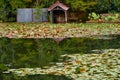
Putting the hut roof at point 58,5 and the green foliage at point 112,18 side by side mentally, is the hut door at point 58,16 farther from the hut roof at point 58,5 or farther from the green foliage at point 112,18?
the green foliage at point 112,18

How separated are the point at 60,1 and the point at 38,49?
53.0 feet

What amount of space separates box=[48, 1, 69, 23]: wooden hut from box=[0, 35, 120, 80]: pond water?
10678 millimetres

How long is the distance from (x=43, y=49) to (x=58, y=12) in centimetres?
1549

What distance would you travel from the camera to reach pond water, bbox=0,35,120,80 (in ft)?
34.8

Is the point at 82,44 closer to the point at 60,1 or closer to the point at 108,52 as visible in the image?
the point at 108,52

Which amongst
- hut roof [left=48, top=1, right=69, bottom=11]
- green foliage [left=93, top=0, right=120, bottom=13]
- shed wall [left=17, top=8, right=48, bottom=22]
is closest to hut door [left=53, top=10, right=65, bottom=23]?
shed wall [left=17, top=8, right=48, bottom=22]

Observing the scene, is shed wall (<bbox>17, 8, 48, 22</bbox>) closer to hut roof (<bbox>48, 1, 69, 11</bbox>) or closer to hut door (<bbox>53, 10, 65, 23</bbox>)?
hut door (<bbox>53, 10, 65, 23</bbox>)

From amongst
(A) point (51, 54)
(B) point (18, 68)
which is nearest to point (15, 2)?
(A) point (51, 54)

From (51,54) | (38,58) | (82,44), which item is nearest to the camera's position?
(38,58)

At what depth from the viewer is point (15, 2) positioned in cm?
2802

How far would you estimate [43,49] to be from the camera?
537 inches

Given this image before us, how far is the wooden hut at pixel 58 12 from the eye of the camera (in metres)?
27.3

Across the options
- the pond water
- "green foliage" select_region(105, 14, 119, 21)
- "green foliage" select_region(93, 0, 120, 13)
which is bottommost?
the pond water

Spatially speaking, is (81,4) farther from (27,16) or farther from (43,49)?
(43,49)
